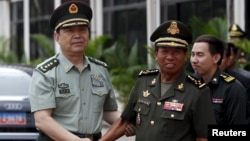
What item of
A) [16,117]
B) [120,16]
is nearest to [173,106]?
[16,117]

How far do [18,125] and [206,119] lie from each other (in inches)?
161

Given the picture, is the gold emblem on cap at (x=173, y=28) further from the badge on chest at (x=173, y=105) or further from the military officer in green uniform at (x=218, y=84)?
the military officer in green uniform at (x=218, y=84)

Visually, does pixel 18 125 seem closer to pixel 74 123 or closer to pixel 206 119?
pixel 74 123

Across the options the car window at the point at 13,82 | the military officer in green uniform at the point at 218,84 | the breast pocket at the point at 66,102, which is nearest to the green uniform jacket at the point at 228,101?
the military officer in green uniform at the point at 218,84

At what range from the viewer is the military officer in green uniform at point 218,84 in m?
4.91

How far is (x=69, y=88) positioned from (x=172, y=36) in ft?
2.81

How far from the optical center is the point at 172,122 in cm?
413

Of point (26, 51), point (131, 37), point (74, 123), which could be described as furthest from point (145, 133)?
point (26, 51)

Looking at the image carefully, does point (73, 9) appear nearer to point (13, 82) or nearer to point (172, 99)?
point (172, 99)

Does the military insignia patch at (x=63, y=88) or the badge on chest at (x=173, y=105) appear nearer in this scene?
the badge on chest at (x=173, y=105)

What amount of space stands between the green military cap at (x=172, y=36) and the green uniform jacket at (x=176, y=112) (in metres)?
0.19

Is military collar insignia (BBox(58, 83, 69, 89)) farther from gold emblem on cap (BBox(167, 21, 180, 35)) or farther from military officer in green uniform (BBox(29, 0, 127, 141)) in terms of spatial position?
gold emblem on cap (BBox(167, 21, 180, 35))

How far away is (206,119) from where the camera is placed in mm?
4145

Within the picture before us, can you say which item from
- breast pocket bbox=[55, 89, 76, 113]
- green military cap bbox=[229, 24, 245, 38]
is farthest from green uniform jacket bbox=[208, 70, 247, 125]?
green military cap bbox=[229, 24, 245, 38]
